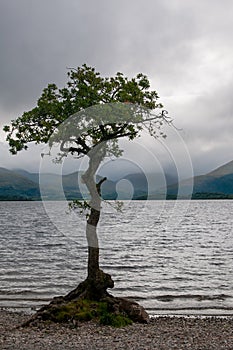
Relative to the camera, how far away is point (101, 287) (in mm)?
23094

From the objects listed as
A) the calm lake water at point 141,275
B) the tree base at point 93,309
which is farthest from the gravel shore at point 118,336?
the calm lake water at point 141,275

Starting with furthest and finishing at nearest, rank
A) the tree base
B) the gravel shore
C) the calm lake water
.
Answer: the calm lake water
the tree base
the gravel shore

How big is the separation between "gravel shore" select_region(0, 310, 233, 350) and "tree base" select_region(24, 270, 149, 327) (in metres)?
0.50

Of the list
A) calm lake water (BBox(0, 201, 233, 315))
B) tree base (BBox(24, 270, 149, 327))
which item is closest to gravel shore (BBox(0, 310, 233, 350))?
tree base (BBox(24, 270, 149, 327))

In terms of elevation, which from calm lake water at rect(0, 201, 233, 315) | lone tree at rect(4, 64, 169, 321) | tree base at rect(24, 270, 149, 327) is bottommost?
calm lake water at rect(0, 201, 233, 315)

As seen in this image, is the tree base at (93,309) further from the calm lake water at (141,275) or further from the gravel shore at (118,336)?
the calm lake water at (141,275)

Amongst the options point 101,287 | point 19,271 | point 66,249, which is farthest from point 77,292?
point 66,249

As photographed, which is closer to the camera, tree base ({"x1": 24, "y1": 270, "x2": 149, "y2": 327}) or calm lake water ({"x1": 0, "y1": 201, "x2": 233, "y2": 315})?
tree base ({"x1": 24, "y1": 270, "x2": 149, "y2": 327})

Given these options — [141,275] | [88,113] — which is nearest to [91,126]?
[88,113]

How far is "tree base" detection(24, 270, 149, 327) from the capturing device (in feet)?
70.7

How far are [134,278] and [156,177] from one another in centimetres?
2476

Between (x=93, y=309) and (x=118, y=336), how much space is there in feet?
11.0

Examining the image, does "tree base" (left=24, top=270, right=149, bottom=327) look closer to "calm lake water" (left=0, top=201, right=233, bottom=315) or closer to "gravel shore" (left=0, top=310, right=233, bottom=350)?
"gravel shore" (left=0, top=310, right=233, bottom=350)

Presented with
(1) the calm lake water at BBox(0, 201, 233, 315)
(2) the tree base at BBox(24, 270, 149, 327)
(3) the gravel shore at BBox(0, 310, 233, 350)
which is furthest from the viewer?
(1) the calm lake water at BBox(0, 201, 233, 315)
